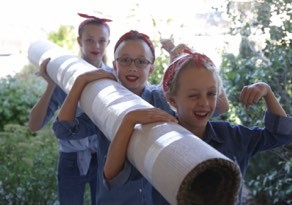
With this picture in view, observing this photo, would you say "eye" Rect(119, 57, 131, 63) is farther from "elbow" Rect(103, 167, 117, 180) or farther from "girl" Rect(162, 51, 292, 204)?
"elbow" Rect(103, 167, 117, 180)

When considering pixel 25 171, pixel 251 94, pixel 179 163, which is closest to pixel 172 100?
pixel 251 94

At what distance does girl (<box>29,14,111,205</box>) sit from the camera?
225 centimetres

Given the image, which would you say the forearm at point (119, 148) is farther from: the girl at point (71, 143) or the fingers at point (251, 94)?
the girl at point (71, 143)

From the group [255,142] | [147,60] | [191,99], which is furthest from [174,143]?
[147,60]

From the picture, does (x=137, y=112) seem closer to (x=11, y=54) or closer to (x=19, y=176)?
(x=19, y=176)

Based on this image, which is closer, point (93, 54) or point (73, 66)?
point (73, 66)

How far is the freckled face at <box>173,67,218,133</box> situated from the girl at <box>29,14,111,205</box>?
2.99ft

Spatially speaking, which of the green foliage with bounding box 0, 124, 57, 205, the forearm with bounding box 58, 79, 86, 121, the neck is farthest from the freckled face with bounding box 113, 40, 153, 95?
the green foliage with bounding box 0, 124, 57, 205

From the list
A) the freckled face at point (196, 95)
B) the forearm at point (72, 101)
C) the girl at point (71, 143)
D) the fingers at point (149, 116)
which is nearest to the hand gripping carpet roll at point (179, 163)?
the fingers at point (149, 116)

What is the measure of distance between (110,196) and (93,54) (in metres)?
0.84

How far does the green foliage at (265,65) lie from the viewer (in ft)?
8.69

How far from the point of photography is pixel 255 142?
4.98 feet

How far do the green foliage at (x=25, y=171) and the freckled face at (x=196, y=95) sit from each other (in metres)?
1.70

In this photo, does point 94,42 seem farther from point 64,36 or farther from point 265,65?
point 64,36
